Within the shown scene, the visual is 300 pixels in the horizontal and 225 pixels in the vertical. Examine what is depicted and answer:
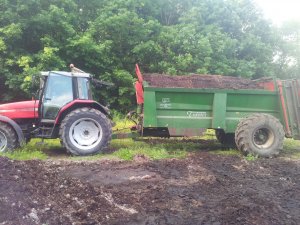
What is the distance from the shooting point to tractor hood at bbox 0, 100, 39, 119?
926 cm

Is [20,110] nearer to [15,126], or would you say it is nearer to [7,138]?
[15,126]

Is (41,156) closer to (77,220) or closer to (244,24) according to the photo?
(77,220)

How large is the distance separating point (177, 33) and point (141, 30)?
223 centimetres

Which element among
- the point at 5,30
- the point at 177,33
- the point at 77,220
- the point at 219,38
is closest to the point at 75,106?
the point at 77,220

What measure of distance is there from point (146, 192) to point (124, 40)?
1264cm

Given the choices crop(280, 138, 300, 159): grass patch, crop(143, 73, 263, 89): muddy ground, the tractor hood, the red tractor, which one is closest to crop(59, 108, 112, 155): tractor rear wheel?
the red tractor

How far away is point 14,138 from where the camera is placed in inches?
342

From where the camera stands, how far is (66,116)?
8.92m

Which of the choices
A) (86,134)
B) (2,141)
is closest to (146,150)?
(86,134)

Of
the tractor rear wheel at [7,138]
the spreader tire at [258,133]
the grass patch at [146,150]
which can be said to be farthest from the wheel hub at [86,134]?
the spreader tire at [258,133]

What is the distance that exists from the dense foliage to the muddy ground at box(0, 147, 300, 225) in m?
7.96

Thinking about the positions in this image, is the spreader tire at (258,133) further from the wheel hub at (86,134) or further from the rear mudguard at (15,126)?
the rear mudguard at (15,126)

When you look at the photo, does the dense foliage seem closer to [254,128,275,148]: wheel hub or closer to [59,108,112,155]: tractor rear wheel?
[59,108,112,155]: tractor rear wheel

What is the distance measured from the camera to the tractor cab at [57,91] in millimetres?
9211
